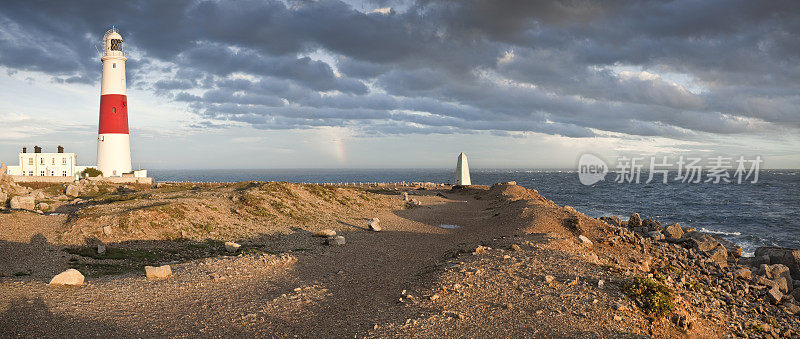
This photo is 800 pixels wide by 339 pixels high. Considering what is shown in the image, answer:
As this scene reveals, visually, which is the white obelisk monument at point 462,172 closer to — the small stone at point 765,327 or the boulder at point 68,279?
the small stone at point 765,327

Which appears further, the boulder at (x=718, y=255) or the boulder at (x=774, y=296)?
the boulder at (x=718, y=255)

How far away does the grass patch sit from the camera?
32.8 ft

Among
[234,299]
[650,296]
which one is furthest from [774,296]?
[234,299]

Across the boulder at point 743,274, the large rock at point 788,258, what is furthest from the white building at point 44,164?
the large rock at point 788,258

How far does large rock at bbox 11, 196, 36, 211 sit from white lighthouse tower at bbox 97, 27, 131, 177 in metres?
25.2

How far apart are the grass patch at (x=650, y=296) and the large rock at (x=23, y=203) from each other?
3146 centimetres

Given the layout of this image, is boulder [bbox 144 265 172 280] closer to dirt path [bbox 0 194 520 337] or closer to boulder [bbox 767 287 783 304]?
dirt path [bbox 0 194 520 337]

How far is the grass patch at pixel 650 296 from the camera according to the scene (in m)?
10.0

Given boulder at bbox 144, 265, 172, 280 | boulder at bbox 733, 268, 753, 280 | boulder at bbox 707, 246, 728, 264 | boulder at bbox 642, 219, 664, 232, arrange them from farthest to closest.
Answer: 1. boulder at bbox 642, 219, 664, 232
2. boulder at bbox 707, 246, 728, 264
3. boulder at bbox 733, 268, 753, 280
4. boulder at bbox 144, 265, 172, 280

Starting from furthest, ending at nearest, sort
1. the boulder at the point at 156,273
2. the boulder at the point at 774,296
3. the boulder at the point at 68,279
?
the boulder at the point at 774,296
the boulder at the point at 156,273
the boulder at the point at 68,279

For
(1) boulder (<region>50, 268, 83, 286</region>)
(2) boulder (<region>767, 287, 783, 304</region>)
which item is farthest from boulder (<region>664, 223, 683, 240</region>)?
(1) boulder (<region>50, 268, 83, 286</region>)

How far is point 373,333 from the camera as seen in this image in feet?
28.8

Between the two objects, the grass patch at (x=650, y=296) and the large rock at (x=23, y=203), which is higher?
the large rock at (x=23, y=203)

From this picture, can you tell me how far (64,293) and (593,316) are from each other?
1259 cm
